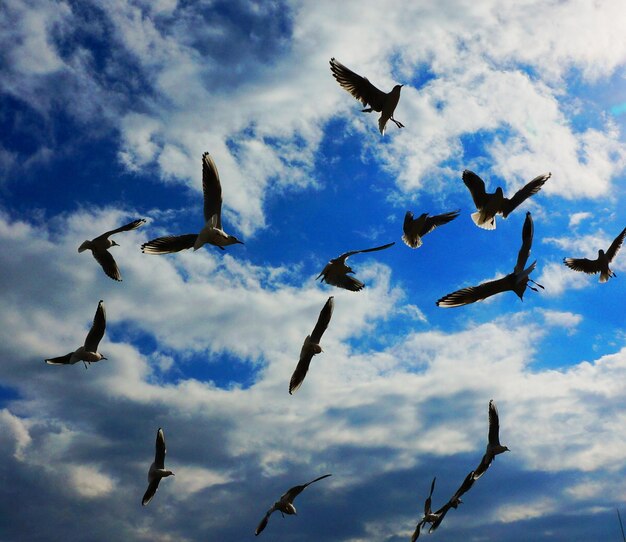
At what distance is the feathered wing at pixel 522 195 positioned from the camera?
24.0 meters

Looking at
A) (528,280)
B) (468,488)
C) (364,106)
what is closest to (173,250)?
(364,106)

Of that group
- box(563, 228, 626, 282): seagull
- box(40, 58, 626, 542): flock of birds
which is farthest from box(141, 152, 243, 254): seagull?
box(563, 228, 626, 282): seagull

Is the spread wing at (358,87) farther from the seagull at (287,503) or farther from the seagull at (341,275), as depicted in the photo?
the seagull at (287,503)

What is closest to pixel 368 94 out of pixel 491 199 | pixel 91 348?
pixel 491 199

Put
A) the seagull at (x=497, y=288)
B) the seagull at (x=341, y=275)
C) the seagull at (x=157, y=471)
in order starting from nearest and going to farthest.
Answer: the seagull at (x=497, y=288) → the seagull at (x=341, y=275) → the seagull at (x=157, y=471)

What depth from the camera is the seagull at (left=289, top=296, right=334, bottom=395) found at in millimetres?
22859

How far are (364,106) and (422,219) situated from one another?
5367mm

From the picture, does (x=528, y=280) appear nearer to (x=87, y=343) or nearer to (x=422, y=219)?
(x=422, y=219)

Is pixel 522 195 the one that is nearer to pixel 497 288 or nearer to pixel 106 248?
pixel 497 288

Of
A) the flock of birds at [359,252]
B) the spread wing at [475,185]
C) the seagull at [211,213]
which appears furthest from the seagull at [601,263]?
the seagull at [211,213]

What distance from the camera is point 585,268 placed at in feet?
91.3

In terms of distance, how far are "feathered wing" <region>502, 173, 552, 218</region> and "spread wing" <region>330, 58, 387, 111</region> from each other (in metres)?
5.52

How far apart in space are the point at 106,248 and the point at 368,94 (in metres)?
10.9

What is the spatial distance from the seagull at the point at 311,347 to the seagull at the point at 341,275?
0.69m
